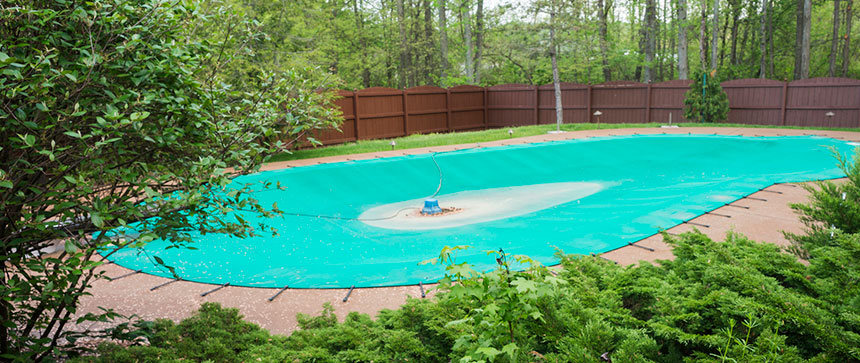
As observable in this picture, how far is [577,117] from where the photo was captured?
772 inches

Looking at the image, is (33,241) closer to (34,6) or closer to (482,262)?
(34,6)

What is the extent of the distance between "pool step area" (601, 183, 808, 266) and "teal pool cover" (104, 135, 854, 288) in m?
0.30

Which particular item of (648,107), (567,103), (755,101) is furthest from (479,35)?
(755,101)

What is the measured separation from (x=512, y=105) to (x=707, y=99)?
21.3 ft

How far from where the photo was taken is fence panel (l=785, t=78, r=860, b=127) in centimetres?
1502

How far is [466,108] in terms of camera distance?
779 inches

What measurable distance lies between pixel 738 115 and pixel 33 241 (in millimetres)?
18591

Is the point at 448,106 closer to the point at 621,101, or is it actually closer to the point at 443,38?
the point at 621,101

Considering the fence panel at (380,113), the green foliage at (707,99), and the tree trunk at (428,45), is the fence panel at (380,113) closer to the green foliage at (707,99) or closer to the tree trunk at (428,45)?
the green foliage at (707,99)

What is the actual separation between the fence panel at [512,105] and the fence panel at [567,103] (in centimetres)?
28

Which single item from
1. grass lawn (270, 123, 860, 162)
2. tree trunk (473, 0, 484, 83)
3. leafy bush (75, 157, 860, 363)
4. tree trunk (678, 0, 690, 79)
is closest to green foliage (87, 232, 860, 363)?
leafy bush (75, 157, 860, 363)

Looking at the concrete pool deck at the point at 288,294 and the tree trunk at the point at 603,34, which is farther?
the tree trunk at the point at 603,34


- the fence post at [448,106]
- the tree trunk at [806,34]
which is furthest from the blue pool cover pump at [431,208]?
the tree trunk at [806,34]

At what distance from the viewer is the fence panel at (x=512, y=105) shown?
65.6ft
